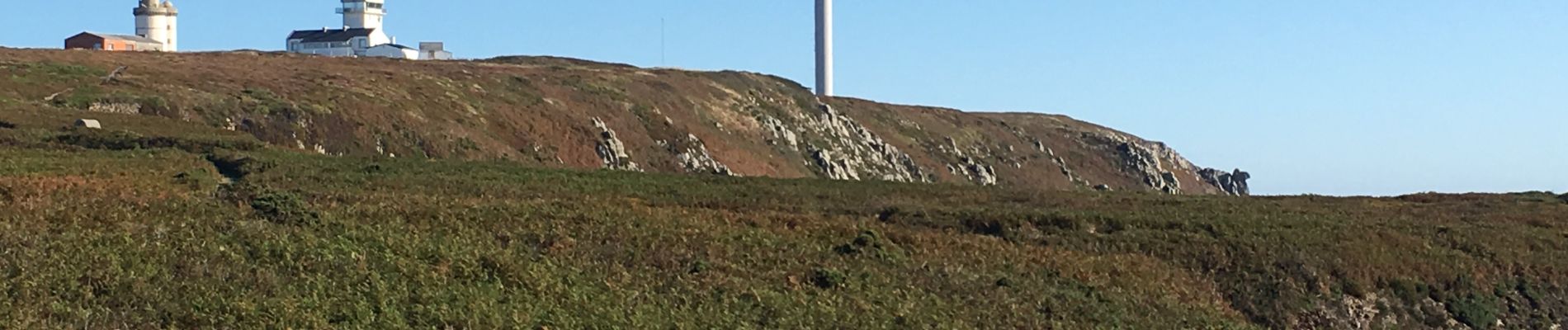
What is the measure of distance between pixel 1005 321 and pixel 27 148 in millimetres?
43051

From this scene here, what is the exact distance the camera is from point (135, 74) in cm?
9906

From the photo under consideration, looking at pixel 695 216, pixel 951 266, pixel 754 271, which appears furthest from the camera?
pixel 695 216

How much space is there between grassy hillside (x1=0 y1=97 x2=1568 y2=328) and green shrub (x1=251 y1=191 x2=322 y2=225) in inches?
6.2

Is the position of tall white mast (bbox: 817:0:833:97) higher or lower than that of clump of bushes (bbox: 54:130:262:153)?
higher

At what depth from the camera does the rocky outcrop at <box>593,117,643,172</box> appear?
10638 centimetres

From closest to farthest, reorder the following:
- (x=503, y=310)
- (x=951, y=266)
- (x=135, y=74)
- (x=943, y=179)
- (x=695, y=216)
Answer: (x=503, y=310) → (x=951, y=266) → (x=695, y=216) → (x=135, y=74) → (x=943, y=179)

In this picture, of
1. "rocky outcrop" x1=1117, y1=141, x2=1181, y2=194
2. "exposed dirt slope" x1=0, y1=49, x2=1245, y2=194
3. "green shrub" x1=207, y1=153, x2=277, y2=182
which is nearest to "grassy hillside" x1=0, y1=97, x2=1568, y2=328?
"green shrub" x1=207, y1=153, x2=277, y2=182

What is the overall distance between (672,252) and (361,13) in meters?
153

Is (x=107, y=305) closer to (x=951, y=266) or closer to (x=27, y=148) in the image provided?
(x=951, y=266)

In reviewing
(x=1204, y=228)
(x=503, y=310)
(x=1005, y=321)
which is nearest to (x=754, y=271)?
(x=1005, y=321)

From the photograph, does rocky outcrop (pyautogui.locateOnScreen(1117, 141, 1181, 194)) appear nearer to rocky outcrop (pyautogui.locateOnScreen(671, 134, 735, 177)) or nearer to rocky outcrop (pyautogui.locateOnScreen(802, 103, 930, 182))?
rocky outcrop (pyautogui.locateOnScreen(802, 103, 930, 182))

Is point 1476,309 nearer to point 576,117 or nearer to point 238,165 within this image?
point 238,165

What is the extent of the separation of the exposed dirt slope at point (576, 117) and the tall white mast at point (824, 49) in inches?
107

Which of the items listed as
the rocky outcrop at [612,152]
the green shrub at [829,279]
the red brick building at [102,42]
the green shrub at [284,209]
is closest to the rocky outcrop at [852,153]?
the rocky outcrop at [612,152]
